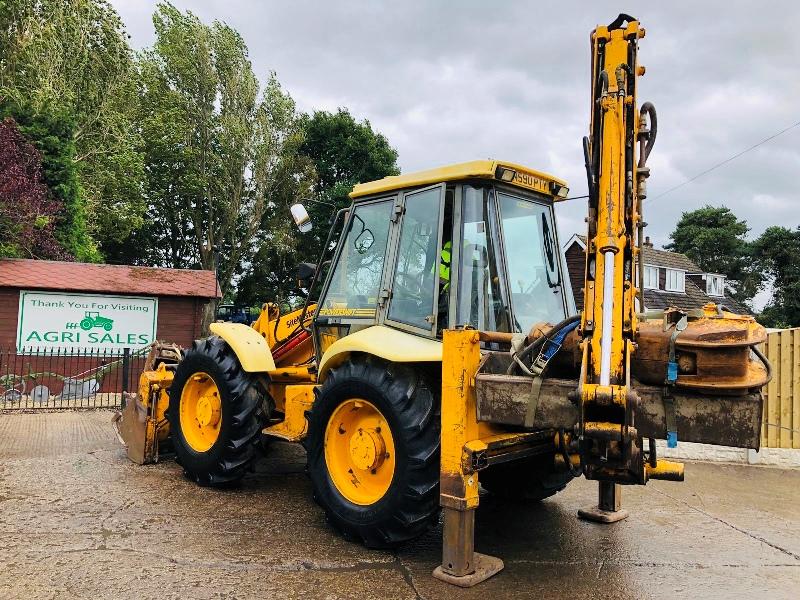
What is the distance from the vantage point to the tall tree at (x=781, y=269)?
37.7 meters

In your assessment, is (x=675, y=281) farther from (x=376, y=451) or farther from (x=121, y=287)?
(x=376, y=451)

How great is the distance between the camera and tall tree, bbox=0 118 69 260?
50.4 ft

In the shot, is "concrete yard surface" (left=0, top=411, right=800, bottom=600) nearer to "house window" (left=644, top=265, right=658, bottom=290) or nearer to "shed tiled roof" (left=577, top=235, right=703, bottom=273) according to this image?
"house window" (left=644, top=265, right=658, bottom=290)

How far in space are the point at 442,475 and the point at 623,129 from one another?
2.05 meters

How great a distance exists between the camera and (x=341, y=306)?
4.80m

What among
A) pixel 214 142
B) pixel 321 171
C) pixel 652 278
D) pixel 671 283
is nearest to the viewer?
pixel 214 142

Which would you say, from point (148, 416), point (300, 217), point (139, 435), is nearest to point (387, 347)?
point (300, 217)

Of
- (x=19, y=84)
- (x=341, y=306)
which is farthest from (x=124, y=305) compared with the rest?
(x=341, y=306)

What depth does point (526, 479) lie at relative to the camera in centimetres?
513

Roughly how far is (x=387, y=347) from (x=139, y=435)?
11.7ft

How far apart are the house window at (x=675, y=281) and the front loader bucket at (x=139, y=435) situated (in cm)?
2931

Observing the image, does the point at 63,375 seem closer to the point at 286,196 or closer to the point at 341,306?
the point at 341,306

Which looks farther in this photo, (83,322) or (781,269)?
(781,269)

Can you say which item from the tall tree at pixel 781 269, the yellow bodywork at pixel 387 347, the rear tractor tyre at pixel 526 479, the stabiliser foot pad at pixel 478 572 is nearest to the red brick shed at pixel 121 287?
the rear tractor tyre at pixel 526 479
